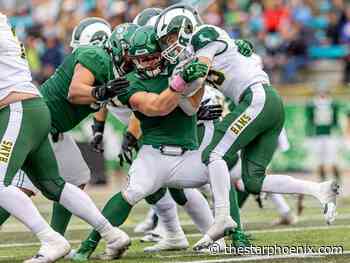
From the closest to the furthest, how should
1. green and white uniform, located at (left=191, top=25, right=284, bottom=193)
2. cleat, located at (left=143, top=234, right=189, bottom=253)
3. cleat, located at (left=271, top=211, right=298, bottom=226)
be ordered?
1. green and white uniform, located at (left=191, top=25, right=284, bottom=193)
2. cleat, located at (left=143, top=234, right=189, bottom=253)
3. cleat, located at (left=271, top=211, right=298, bottom=226)

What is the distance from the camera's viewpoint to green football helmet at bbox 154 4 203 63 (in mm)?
6449

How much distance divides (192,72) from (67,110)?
120 cm

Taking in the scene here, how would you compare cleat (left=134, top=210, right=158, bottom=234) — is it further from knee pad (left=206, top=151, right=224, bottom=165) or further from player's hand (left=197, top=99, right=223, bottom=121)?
knee pad (left=206, top=151, right=224, bottom=165)

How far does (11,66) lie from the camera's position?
238 inches

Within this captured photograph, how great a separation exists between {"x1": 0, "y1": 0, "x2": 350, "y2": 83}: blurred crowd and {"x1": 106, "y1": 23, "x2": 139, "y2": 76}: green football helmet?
920 centimetres

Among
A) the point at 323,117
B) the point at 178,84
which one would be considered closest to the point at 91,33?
the point at 178,84

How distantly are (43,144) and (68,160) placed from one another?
908 mm

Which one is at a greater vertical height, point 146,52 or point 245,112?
point 146,52

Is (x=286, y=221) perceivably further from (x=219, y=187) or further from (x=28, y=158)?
(x=28, y=158)

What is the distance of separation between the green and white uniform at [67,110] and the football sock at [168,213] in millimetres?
521

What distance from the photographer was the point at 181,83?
20.1 feet

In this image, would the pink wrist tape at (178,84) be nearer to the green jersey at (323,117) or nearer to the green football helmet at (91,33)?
the green football helmet at (91,33)

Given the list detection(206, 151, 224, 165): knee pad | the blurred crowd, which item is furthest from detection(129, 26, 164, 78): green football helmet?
the blurred crowd

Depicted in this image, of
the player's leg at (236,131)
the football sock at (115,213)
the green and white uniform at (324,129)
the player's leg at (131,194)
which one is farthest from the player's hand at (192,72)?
the green and white uniform at (324,129)
